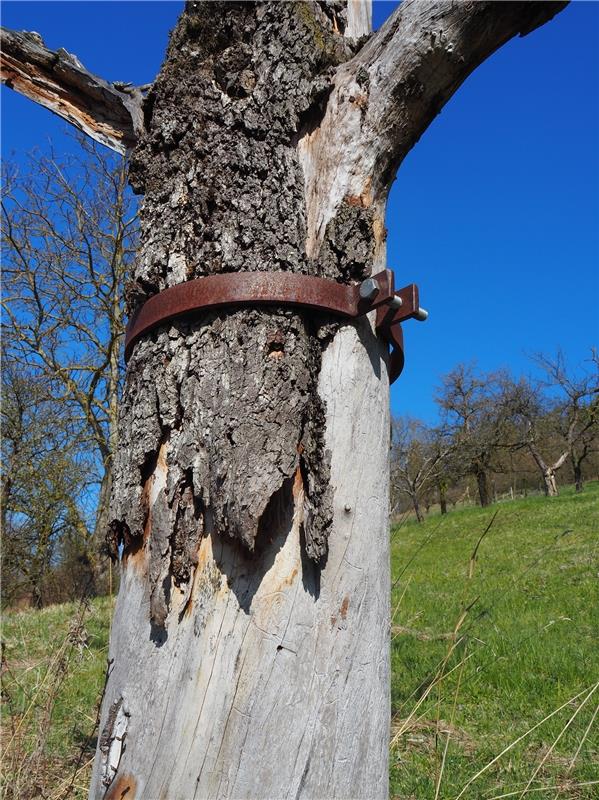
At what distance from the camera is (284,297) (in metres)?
1.43

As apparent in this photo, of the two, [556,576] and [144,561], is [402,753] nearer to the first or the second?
[144,561]

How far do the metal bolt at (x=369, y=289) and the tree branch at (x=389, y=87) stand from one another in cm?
18

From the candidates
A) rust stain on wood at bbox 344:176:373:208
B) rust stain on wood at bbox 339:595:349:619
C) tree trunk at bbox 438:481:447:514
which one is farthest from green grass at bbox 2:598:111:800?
tree trunk at bbox 438:481:447:514

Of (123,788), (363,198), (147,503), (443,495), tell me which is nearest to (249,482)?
(147,503)

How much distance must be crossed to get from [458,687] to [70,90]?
90.6 inches

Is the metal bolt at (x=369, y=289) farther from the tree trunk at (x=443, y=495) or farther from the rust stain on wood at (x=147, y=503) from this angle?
the tree trunk at (x=443, y=495)

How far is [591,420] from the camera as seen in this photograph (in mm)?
27750

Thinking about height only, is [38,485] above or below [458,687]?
above

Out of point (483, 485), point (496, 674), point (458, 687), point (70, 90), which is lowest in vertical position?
point (496, 674)

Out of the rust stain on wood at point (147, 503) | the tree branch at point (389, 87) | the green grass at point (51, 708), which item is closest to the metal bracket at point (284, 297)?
the tree branch at point (389, 87)

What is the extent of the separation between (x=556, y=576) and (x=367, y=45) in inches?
316

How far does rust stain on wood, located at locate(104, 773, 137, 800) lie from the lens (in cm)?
124

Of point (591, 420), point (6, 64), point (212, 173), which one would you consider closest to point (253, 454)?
point (212, 173)

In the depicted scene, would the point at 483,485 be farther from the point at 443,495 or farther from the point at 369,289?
the point at 369,289
